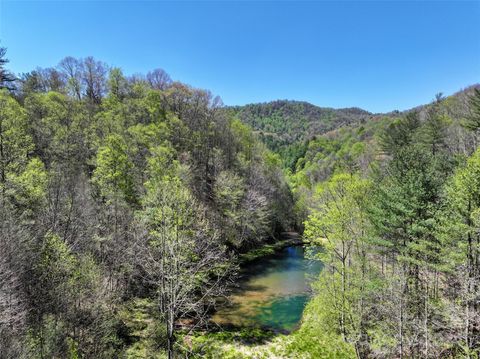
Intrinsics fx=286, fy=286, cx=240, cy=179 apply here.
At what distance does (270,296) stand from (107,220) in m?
17.0

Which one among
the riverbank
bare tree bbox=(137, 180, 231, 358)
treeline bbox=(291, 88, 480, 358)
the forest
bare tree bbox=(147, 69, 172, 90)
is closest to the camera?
bare tree bbox=(137, 180, 231, 358)

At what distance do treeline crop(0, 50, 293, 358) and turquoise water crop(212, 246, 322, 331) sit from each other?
281cm

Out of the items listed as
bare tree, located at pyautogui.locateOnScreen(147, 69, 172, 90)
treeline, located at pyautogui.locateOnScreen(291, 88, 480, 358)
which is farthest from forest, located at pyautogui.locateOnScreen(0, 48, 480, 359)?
bare tree, located at pyautogui.locateOnScreen(147, 69, 172, 90)

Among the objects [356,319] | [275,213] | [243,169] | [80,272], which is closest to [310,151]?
[275,213]

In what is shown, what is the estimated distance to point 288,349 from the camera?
18.2 meters

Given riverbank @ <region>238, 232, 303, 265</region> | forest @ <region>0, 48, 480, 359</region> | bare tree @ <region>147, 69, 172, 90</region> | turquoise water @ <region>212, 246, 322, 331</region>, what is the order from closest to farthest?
forest @ <region>0, 48, 480, 359</region> < turquoise water @ <region>212, 246, 322, 331</region> < riverbank @ <region>238, 232, 303, 265</region> < bare tree @ <region>147, 69, 172, 90</region>

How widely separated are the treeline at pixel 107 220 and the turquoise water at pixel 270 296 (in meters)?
2.81

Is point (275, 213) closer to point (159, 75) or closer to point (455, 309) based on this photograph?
point (159, 75)

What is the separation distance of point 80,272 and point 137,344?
6279 millimetres

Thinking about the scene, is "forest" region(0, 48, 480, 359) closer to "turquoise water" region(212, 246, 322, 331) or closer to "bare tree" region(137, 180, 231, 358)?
"bare tree" region(137, 180, 231, 358)

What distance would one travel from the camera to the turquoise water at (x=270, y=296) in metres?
23.1

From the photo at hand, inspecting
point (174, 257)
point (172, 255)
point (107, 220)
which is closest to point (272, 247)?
point (107, 220)

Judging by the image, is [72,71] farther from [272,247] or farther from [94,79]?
[272,247]

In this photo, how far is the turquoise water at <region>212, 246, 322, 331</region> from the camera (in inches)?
911
